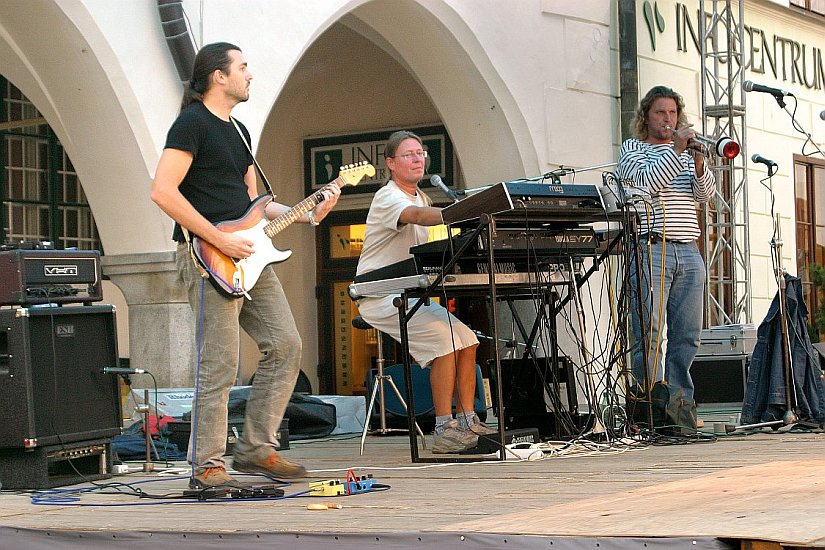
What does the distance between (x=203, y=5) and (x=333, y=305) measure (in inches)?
200

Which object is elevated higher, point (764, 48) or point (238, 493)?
point (764, 48)

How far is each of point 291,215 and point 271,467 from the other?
906 millimetres

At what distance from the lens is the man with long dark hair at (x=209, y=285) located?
443 centimetres

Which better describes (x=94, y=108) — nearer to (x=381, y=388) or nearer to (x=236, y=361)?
(x=381, y=388)

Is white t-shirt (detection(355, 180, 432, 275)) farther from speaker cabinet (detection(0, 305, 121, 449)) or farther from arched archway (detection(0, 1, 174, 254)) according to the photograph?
arched archway (detection(0, 1, 174, 254))

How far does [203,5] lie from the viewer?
7.66 meters

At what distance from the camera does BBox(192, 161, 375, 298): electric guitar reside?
4.45m

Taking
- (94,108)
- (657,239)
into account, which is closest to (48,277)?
(94,108)

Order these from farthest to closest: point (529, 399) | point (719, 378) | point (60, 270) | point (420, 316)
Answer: point (719, 378) < point (529, 399) < point (420, 316) < point (60, 270)

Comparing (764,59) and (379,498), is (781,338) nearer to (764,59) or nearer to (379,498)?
(379,498)

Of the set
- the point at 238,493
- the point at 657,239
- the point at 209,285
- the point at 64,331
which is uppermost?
Answer: the point at 657,239

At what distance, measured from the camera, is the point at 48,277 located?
16.6 feet

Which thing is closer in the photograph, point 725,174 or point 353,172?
point 353,172

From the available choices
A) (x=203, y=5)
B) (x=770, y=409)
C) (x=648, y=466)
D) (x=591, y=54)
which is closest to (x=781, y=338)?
(x=770, y=409)
